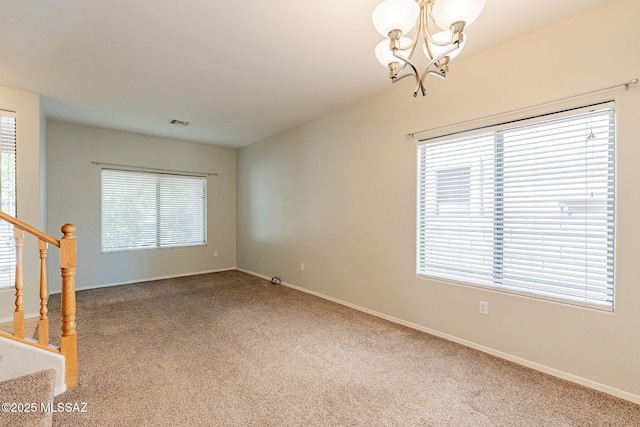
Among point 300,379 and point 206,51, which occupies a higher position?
point 206,51

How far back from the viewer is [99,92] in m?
3.54

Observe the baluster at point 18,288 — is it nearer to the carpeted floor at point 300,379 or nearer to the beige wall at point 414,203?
the carpeted floor at point 300,379

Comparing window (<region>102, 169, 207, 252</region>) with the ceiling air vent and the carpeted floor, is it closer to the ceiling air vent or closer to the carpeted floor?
the ceiling air vent

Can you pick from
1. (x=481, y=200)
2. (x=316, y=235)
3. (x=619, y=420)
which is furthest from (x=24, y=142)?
(x=619, y=420)

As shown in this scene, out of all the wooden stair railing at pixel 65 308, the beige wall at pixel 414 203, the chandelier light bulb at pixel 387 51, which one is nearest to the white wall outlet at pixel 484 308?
the beige wall at pixel 414 203

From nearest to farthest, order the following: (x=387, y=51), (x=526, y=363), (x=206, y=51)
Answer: (x=387, y=51) < (x=526, y=363) < (x=206, y=51)

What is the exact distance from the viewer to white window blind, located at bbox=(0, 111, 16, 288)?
11.3 ft

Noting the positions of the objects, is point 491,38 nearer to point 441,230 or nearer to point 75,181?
point 441,230

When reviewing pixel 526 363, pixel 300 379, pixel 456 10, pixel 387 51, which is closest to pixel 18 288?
pixel 300 379

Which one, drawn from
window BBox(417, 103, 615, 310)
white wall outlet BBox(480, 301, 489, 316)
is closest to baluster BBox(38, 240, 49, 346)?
window BBox(417, 103, 615, 310)

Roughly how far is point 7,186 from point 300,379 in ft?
13.0

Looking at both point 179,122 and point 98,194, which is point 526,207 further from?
point 98,194

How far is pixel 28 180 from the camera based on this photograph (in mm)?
3551

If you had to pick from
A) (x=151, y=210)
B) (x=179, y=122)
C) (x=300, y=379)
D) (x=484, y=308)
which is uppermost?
(x=179, y=122)
